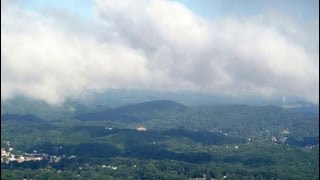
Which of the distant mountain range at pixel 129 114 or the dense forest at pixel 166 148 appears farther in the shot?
the distant mountain range at pixel 129 114

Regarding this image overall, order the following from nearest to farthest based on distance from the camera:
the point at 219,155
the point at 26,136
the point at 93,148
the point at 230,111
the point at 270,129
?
the point at 219,155 < the point at 93,148 < the point at 26,136 < the point at 270,129 < the point at 230,111

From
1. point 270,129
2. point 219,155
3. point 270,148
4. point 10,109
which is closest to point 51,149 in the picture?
point 219,155

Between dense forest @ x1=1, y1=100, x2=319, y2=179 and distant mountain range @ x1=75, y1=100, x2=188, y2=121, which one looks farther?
distant mountain range @ x1=75, y1=100, x2=188, y2=121

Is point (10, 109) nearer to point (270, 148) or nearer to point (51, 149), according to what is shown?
point (51, 149)

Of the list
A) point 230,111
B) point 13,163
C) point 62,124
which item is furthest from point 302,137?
point 13,163

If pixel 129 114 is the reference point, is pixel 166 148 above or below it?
below

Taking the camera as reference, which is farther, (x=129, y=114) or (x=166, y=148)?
(x=129, y=114)

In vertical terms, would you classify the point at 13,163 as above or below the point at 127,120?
below

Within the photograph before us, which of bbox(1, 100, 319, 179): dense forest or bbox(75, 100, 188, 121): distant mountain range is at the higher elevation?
bbox(75, 100, 188, 121): distant mountain range

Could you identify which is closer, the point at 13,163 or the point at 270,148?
the point at 13,163

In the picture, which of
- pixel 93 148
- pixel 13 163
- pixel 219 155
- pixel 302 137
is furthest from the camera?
pixel 302 137

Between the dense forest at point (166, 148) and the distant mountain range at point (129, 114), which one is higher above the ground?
the distant mountain range at point (129, 114)
